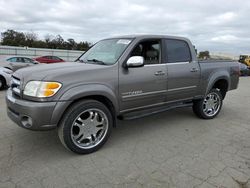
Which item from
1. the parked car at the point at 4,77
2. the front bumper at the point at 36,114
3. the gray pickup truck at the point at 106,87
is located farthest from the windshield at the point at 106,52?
the parked car at the point at 4,77

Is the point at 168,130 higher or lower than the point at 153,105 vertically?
lower

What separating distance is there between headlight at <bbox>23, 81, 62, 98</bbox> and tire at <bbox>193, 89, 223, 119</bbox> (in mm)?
3469

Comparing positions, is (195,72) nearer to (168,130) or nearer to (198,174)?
(168,130)

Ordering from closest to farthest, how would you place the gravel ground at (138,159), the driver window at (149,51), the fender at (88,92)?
1. the gravel ground at (138,159)
2. the fender at (88,92)
3. the driver window at (149,51)

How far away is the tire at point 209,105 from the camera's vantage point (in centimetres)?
530

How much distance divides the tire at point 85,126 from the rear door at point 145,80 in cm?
42

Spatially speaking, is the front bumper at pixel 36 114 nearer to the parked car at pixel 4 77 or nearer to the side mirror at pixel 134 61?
the side mirror at pixel 134 61

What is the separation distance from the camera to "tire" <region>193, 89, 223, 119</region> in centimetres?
530

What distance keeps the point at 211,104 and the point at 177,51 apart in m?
1.78

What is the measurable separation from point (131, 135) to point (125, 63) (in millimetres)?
1432

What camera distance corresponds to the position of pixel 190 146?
385cm

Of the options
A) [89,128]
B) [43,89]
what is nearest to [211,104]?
[89,128]

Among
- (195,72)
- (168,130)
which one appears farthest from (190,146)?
(195,72)

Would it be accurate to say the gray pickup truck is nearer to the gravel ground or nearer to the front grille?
the front grille
